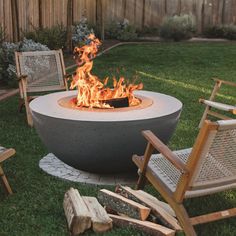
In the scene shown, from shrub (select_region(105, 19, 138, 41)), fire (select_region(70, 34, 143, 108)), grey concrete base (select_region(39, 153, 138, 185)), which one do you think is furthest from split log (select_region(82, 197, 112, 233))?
shrub (select_region(105, 19, 138, 41))

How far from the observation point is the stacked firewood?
316 centimetres

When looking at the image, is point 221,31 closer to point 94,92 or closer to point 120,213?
point 94,92

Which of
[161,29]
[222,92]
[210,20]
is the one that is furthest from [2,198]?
[210,20]

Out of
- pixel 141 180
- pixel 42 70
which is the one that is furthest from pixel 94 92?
pixel 42 70

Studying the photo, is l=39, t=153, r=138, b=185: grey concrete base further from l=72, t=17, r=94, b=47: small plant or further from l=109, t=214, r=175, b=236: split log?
l=72, t=17, r=94, b=47: small plant

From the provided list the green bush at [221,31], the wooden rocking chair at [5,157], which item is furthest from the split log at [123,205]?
the green bush at [221,31]

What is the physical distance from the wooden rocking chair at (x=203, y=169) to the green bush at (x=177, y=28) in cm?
1182

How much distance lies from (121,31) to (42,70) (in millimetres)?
8603

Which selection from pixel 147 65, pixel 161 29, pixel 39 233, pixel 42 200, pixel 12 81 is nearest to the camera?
pixel 39 233

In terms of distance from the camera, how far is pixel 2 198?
381cm

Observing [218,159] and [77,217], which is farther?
[77,217]

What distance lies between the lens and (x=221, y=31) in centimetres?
1576

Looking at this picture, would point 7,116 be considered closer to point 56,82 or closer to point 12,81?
point 56,82

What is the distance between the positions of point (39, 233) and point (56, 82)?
369 cm
